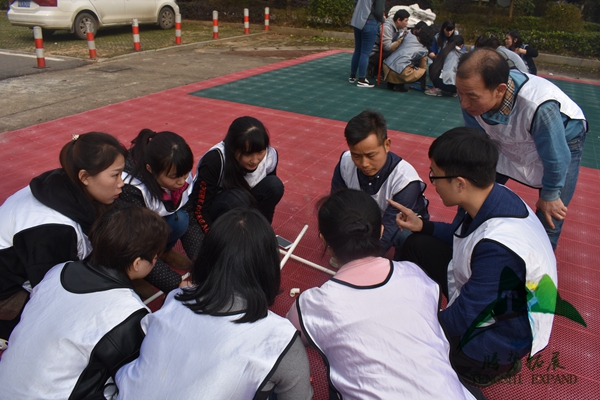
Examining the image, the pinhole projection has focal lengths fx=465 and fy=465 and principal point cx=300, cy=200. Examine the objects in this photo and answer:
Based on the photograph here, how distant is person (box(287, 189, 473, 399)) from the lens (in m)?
1.19

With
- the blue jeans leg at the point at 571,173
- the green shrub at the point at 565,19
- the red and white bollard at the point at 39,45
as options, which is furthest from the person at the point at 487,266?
the green shrub at the point at 565,19

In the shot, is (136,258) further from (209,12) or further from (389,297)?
(209,12)

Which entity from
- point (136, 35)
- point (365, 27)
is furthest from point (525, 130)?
point (136, 35)

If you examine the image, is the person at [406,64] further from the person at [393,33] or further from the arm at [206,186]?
the arm at [206,186]

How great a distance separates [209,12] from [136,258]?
15.3 meters

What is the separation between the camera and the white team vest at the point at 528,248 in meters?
1.44

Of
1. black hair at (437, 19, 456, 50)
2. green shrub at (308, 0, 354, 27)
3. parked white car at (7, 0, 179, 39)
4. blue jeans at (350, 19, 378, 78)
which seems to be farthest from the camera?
green shrub at (308, 0, 354, 27)

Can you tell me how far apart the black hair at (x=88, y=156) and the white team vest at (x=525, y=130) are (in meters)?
1.81

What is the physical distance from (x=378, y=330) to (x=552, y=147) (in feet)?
4.83

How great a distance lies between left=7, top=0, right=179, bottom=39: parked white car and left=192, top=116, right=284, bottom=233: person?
9.09 meters

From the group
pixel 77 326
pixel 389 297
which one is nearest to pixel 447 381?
pixel 389 297

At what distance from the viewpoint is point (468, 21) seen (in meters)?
13.4

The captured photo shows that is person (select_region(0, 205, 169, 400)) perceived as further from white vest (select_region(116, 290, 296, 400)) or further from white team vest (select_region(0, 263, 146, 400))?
white vest (select_region(116, 290, 296, 400))

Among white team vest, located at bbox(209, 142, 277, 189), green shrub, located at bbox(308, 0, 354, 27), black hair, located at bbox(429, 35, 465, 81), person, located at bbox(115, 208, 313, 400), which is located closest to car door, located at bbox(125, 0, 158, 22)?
green shrub, located at bbox(308, 0, 354, 27)
